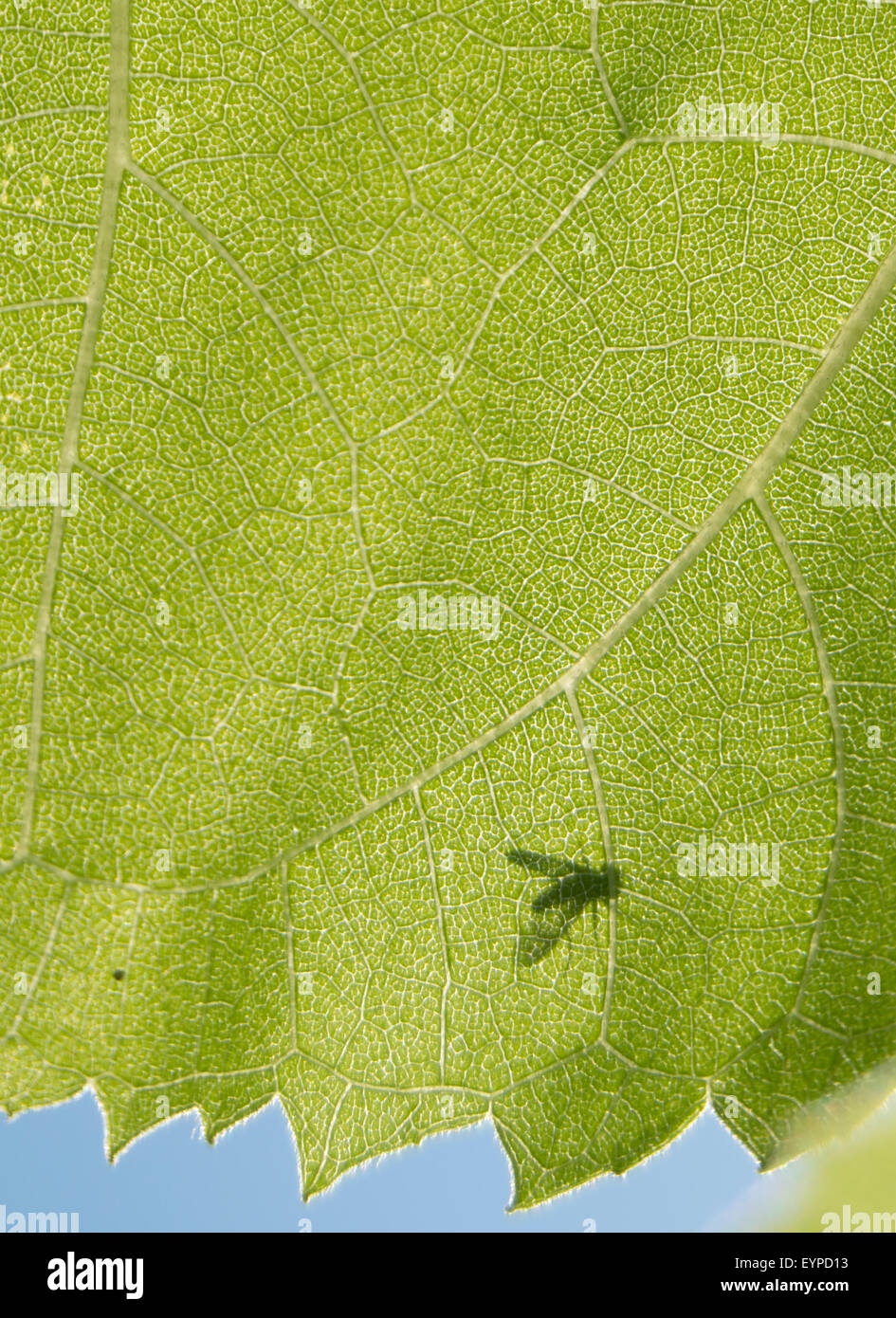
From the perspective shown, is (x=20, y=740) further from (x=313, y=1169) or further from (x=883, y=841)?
(x=883, y=841)

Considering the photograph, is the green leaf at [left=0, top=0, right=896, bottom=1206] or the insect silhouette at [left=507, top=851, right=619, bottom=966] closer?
the green leaf at [left=0, top=0, right=896, bottom=1206]

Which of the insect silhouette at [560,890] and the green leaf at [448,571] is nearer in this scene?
the green leaf at [448,571]

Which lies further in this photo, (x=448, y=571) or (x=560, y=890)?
(x=560, y=890)

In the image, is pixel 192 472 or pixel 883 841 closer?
pixel 192 472

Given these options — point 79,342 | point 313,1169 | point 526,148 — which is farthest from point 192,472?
point 313,1169
